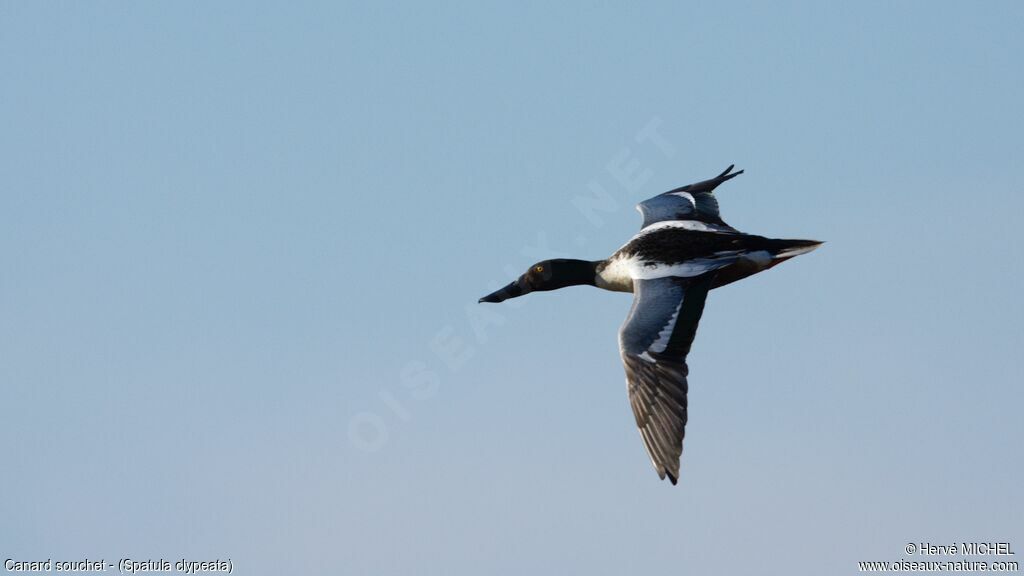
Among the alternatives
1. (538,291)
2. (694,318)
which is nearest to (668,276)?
(694,318)

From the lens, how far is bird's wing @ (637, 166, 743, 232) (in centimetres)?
2197

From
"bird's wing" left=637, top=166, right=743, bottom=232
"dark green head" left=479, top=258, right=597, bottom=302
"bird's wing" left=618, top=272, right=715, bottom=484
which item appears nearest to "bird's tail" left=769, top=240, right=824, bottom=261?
"bird's wing" left=618, top=272, right=715, bottom=484

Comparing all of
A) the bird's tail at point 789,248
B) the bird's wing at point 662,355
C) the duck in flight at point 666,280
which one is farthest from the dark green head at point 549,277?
the bird's tail at point 789,248

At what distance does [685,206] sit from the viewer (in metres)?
22.3

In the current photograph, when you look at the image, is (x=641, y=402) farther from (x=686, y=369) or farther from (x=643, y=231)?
(x=643, y=231)

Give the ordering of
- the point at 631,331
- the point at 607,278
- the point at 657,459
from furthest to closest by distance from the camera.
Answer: the point at 607,278 → the point at 631,331 → the point at 657,459

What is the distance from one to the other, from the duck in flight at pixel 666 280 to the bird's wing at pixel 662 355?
1cm

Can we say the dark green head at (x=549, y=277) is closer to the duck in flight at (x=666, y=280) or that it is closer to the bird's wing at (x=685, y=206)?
the duck in flight at (x=666, y=280)

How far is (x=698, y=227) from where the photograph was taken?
21.0m

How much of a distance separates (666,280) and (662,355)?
1.53 meters

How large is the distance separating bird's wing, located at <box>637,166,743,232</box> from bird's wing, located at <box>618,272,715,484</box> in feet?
9.83

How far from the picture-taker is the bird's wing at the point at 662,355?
17.0m

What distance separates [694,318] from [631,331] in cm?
Answer: 90

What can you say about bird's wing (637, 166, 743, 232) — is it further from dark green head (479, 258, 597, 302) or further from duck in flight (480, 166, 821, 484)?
dark green head (479, 258, 597, 302)
